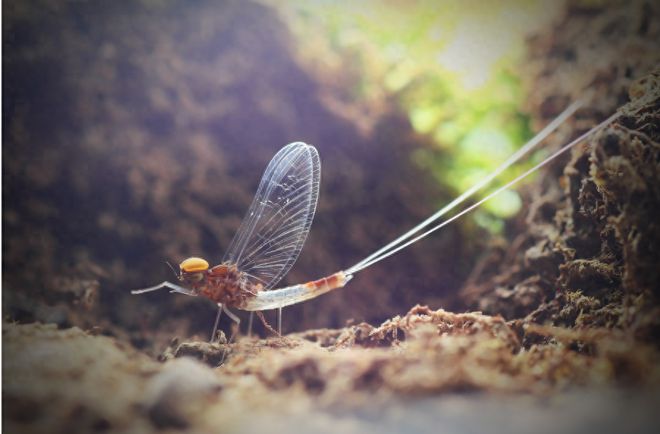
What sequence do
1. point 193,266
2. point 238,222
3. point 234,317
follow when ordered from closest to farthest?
point 193,266
point 234,317
point 238,222

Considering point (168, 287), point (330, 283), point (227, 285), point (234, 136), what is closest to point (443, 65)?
point (234, 136)

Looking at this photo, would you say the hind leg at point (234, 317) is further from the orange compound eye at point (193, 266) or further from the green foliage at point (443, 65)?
the green foliage at point (443, 65)

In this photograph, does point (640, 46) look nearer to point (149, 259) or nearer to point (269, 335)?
point (269, 335)

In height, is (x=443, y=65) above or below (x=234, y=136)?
above

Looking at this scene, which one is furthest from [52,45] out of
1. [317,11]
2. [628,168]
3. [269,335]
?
[628,168]

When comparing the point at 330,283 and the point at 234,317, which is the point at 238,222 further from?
the point at 330,283

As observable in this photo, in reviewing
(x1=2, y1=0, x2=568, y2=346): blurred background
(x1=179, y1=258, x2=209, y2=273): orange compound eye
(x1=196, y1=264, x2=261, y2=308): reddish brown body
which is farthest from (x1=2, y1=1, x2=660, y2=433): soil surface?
(x1=179, y1=258, x2=209, y2=273): orange compound eye
